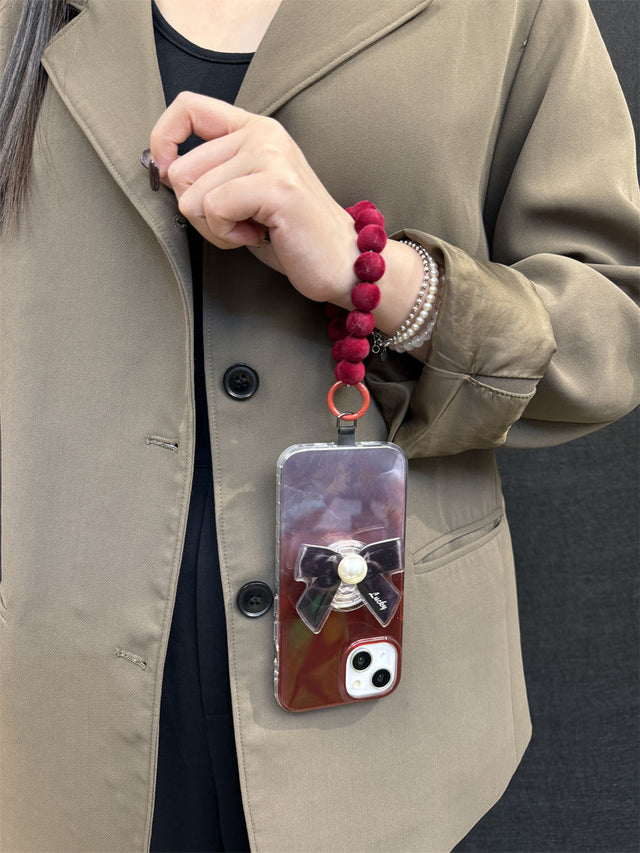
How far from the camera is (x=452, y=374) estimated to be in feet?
1.99

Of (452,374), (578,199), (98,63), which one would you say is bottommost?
(452,374)

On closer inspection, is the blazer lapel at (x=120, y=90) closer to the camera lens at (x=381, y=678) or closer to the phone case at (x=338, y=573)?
the phone case at (x=338, y=573)

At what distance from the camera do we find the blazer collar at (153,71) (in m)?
0.63

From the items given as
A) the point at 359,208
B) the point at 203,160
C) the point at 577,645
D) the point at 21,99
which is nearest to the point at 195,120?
the point at 203,160

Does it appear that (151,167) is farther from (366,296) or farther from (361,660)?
(361,660)

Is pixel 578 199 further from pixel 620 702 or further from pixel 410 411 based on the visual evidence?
pixel 620 702

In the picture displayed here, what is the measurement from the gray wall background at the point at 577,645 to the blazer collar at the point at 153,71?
0.77m


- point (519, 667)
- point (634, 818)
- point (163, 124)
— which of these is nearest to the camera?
point (163, 124)

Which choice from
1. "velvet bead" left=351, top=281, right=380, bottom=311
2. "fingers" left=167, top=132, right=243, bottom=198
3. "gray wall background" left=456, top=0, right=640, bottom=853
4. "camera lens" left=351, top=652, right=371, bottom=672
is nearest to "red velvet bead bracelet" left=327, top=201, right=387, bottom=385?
"velvet bead" left=351, top=281, right=380, bottom=311

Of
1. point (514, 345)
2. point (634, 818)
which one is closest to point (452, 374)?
point (514, 345)

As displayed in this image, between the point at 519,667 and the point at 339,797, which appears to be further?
the point at 519,667

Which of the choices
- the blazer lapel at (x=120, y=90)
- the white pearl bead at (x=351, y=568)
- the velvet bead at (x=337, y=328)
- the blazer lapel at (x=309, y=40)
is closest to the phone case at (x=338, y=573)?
the white pearl bead at (x=351, y=568)

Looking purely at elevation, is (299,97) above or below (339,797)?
above

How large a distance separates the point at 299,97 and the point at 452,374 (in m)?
0.28
